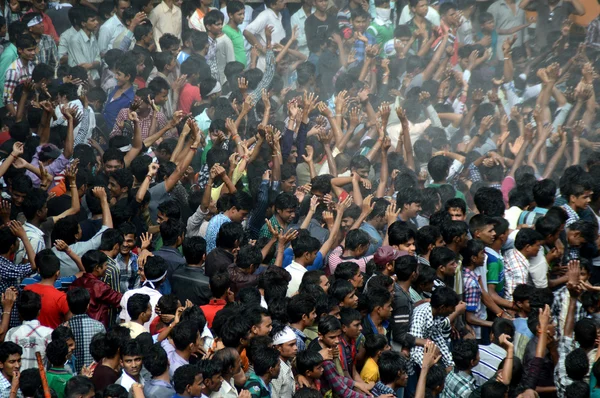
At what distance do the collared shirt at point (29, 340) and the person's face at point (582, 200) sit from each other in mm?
4623

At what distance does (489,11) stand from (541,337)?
25.1 feet

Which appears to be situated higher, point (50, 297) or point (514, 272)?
point (50, 297)

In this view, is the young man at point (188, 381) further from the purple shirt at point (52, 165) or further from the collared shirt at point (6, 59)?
the collared shirt at point (6, 59)

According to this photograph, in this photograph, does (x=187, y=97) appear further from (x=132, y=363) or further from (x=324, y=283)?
(x=132, y=363)

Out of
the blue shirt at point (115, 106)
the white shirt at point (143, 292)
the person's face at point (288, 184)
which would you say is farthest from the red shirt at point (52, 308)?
the blue shirt at point (115, 106)

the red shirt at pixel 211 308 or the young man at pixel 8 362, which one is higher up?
the young man at pixel 8 362

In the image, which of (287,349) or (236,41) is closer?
(287,349)

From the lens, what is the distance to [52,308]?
22.8 feet

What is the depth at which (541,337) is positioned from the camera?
23.6 feet

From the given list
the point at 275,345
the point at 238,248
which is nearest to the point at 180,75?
the point at 238,248

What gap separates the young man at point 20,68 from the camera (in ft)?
35.9

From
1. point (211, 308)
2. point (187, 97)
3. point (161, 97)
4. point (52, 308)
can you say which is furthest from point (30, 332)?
point (187, 97)

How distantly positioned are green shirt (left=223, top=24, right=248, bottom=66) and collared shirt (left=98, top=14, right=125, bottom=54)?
4.07 feet

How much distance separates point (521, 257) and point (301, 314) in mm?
2307
